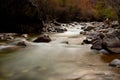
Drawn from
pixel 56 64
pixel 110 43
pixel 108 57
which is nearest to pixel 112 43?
pixel 110 43

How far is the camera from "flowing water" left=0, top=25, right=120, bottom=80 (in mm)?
8953

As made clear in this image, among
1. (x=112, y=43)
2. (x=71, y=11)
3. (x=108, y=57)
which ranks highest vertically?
(x=71, y=11)

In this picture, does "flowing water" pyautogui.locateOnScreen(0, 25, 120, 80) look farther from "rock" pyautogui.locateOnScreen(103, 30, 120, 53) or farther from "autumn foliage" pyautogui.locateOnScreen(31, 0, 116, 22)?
"autumn foliage" pyautogui.locateOnScreen(31, 0, 116, 22)

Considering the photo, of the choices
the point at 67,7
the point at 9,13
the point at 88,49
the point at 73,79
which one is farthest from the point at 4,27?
the point at 67,7

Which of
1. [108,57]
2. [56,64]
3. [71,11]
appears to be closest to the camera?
[56,64]

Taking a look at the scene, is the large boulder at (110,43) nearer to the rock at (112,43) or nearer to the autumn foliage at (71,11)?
the rock at (112,43)

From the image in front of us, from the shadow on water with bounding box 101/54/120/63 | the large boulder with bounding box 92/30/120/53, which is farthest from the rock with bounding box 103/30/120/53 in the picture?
the shadow on water with bounding box 101/54/120/63

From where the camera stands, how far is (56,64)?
425 inches

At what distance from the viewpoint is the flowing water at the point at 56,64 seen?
29.4 feet

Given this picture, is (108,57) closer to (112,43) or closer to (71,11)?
(112,43)

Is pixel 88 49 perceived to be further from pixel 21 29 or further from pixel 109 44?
pixel 21 29

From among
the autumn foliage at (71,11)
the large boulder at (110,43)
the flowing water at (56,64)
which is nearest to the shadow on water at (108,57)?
the flowing water at (56,64)

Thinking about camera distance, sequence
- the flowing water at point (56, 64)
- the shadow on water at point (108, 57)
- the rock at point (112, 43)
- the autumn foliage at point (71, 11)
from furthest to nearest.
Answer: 1. the autumn foliage at point (71, 11)
2. the rock at point (112, 43)
3. the shadow on water at point (108, 57)
4. the flowing water at point (56, 64)

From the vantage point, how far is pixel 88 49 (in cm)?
1446
